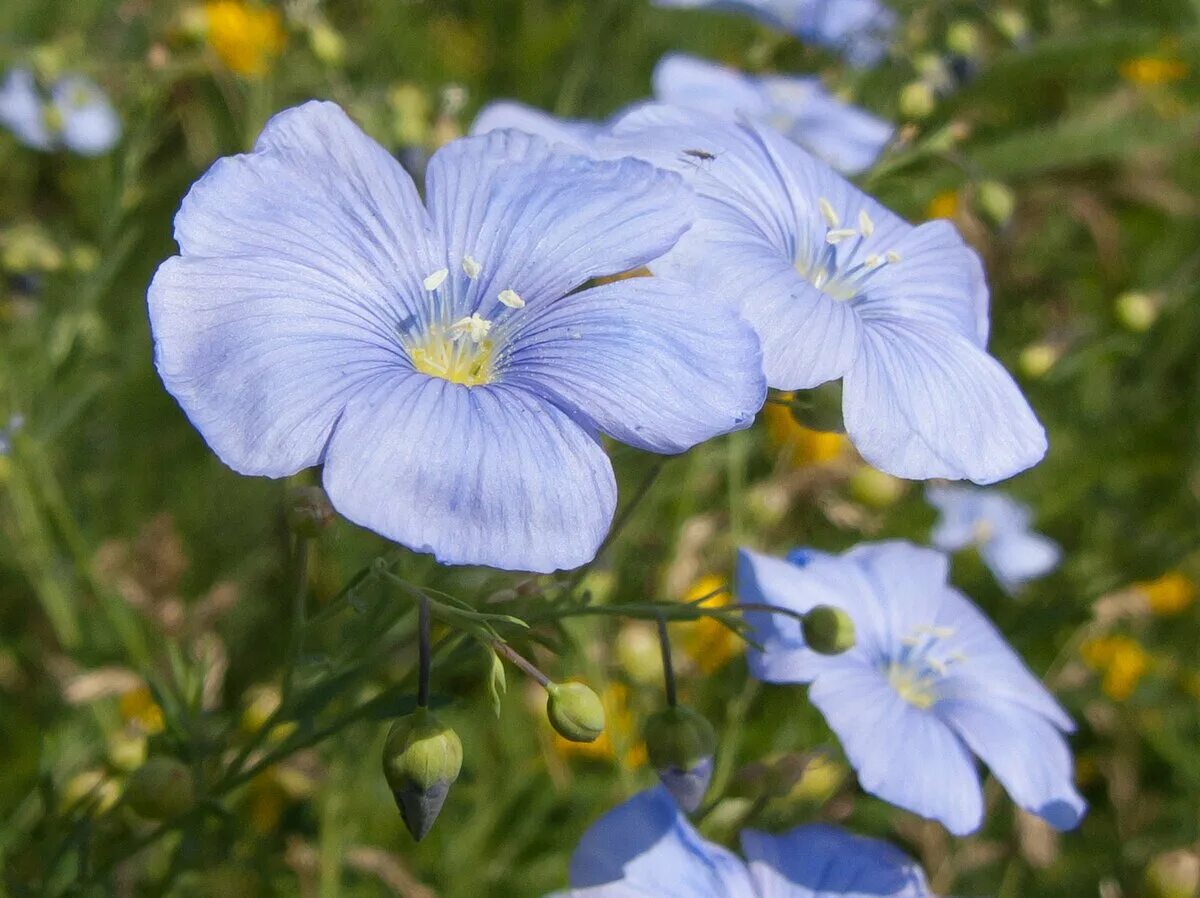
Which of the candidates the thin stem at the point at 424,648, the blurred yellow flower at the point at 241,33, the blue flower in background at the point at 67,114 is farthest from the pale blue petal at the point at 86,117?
the thin stem at the point at 424,648

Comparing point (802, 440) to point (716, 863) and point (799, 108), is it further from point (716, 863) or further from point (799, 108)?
point (716, 863)

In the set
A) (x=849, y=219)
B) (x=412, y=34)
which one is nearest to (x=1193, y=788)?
(x=849, y=219)

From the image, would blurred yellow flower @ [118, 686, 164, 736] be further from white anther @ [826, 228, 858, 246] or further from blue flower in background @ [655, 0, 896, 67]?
blue flower in background @ [655, 0, 896, 67]

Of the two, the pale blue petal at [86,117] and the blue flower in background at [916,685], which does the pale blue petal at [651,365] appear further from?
the pale blue petal at [86,117]

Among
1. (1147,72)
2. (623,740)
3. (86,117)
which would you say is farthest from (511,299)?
(1147,72)

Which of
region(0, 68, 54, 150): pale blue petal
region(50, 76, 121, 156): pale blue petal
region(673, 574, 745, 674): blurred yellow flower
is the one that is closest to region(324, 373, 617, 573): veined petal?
region(673, 574, 745, 674): blurred yellow flower

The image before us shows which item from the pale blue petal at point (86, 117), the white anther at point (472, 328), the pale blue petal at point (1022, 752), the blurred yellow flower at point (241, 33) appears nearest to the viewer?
the white anther at point (472, 328)
